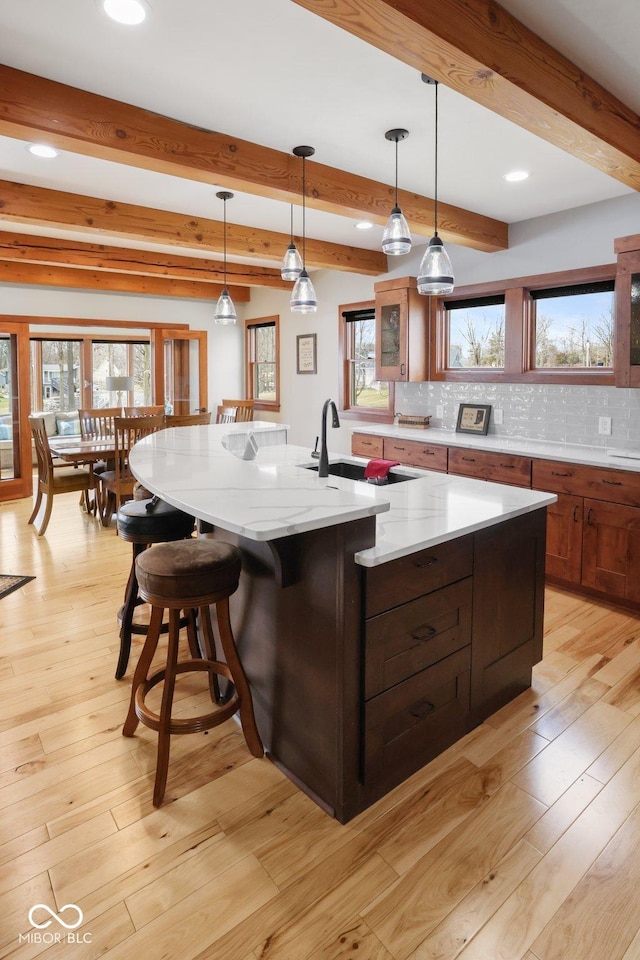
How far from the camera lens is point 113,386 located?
6.85 metres

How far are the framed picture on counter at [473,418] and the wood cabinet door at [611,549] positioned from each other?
1.45 meters

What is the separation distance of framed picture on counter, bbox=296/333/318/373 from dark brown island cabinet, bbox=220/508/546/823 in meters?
4.79

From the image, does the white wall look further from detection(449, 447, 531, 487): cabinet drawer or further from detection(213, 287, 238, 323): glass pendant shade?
detection(213, 287, 238, 323): glass pendant shade

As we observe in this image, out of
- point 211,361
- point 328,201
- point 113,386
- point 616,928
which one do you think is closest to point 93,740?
point 616,928

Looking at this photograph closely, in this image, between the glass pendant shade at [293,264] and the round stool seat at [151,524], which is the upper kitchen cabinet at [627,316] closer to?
the glass pendant shade at [293,264]

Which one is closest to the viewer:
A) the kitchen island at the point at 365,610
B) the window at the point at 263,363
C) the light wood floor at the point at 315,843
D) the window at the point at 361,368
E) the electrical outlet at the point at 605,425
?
the light wood floor at the point at 315,843

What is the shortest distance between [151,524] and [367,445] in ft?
10.1

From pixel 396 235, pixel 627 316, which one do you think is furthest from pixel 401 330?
pixel 396 235

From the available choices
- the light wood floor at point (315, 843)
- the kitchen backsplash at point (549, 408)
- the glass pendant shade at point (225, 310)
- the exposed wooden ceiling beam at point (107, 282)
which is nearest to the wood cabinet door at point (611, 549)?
the kitchen backsplash at point (549, 408)

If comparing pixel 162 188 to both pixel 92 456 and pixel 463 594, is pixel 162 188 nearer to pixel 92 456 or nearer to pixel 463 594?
pixel 92 456

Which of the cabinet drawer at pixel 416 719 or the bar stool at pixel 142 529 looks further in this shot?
the bar stool at pixel 142 529

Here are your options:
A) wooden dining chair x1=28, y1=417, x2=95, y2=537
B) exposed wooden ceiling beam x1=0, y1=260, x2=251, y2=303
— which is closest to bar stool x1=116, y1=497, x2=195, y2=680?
wooden dining chair x1=28, y1=417, x2=95, y2=537

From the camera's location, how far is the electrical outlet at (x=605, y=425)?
4035 millimetres

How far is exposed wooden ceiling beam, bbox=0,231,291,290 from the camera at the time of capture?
17.2 ft
